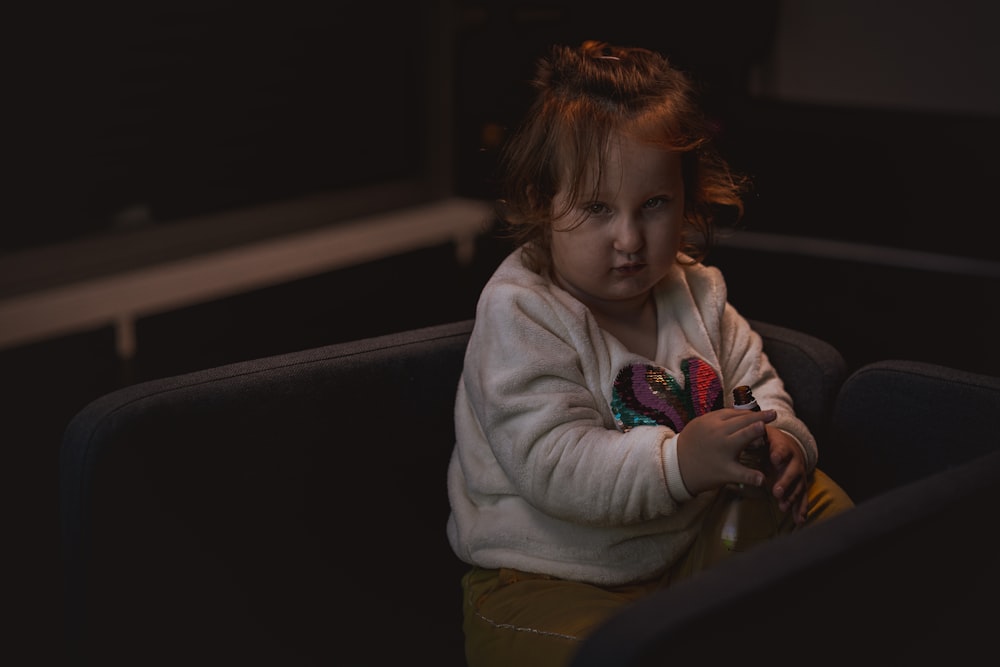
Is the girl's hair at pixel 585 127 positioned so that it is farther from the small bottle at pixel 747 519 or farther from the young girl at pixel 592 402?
the small bottle at pixel 747 519

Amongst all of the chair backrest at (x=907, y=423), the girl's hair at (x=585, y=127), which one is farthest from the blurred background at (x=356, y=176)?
the chair backrest at (x=907, y=423)

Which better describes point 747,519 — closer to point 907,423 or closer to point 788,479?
point 788,479

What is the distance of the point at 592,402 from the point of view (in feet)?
4.17

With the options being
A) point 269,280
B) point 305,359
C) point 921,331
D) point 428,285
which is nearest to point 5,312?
point 269,280

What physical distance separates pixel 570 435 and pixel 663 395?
151 mm

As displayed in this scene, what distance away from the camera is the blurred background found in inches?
82.0

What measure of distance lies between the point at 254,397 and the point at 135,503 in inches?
6.4

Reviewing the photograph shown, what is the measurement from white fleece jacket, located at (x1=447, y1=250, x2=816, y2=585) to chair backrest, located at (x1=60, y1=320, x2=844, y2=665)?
0.22 feet

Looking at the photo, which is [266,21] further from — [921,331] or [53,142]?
[921,331]

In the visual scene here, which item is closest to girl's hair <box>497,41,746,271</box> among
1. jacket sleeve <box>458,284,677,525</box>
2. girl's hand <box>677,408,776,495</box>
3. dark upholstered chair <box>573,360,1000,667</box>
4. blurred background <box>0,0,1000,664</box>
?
jacket sleeve <box>458,284,677,525</box>

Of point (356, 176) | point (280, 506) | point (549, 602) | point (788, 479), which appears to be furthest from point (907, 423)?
point (356, 176)

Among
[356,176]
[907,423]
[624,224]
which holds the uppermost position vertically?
[624,224]

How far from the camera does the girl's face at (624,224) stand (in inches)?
49.1

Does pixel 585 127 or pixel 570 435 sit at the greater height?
pixel 585 127
